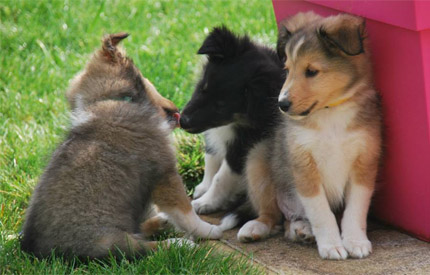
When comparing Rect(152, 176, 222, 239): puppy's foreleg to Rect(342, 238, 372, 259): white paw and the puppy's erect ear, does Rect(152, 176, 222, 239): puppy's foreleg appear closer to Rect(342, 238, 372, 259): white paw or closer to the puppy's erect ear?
Rect(342, 238, 372, 259): white paw

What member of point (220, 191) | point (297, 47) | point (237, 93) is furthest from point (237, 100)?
point (297, 47)

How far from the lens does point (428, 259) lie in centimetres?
387

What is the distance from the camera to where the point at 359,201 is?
159 inches

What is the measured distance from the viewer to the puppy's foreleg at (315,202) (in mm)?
4008

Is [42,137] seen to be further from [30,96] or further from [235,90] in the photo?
[235,90]

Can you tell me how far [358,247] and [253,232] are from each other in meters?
0.68

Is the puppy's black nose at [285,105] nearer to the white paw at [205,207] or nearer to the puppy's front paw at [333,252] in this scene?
the puppy's front paw at [333,252]

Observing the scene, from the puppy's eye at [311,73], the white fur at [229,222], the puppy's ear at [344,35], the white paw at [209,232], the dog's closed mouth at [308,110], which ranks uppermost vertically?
the puppy's ear at [344,35]

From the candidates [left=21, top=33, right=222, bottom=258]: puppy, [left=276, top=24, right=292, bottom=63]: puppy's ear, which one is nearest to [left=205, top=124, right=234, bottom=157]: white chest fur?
[left=21, top=33, right=222, bottom=258]: puppy

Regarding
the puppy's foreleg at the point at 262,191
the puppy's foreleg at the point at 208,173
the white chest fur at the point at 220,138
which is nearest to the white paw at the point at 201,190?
the puppy's foreleg at the point at 208,173

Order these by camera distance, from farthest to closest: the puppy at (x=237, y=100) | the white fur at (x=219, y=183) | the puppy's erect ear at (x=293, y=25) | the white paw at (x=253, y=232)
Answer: the white fur at (x=219, y=183)
the puppy at (x=237, y=100)
the white paw at (x=253, y=232)
the puppy's erect ear at (x=293, y=25)

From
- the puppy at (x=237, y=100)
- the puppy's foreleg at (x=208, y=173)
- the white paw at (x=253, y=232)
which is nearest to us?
the white paw at (x=253, y=232)

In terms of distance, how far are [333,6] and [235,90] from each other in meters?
0.82

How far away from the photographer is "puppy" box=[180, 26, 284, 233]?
4586 mm
